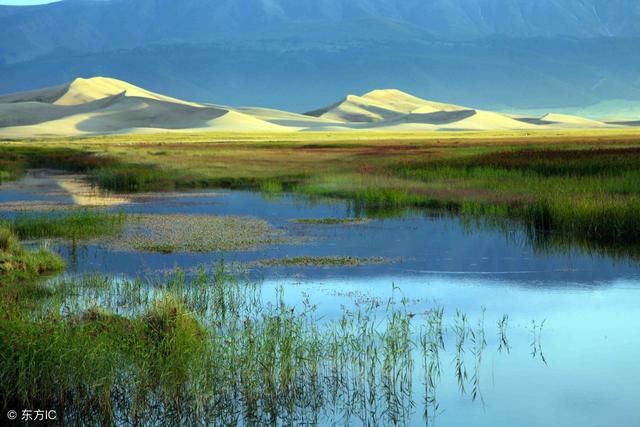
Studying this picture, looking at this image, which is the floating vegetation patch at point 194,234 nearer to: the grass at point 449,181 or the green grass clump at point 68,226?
the green grass clump at point 68,226

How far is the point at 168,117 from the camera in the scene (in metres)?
146

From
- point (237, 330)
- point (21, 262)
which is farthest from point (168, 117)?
point (237, 330)

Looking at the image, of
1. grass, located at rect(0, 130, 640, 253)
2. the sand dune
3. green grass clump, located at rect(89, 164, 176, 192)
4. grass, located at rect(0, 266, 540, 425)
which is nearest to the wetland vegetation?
grass, located at rect(0, 266, 540, 425)

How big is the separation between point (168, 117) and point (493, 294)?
132 metres

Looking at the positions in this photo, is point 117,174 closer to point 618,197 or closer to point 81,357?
point 618,197

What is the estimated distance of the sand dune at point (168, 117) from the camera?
134m

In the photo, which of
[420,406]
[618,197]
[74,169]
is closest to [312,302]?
[420,406]

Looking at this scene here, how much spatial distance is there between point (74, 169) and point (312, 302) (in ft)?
121

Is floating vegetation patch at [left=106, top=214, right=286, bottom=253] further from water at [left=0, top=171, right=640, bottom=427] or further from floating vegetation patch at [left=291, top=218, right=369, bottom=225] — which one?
floating vegetation patch at [left=291, top=218, right=369, bottom=225]

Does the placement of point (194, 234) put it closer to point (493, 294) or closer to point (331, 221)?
point (331, 221)

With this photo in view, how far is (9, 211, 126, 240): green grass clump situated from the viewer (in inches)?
928

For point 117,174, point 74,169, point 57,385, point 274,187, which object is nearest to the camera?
point 57,385

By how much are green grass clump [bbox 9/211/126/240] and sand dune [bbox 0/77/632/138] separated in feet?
300

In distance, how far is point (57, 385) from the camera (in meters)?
10.3
